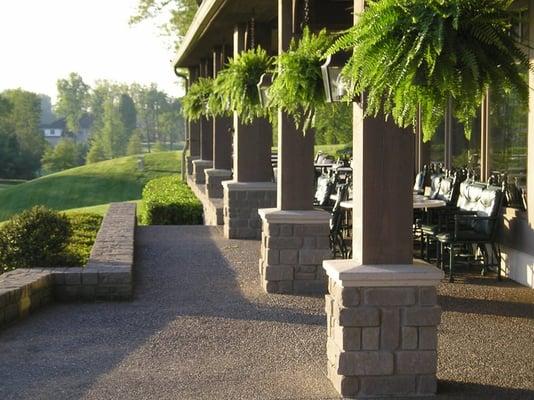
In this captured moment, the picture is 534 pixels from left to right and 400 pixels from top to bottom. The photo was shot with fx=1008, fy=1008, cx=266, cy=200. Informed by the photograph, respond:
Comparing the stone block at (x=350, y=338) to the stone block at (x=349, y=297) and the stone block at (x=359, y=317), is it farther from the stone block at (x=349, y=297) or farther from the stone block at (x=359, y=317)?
the stone block at (x=349, y=297)

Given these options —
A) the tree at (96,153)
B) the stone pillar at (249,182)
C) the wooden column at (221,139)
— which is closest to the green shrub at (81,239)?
the stone pillar at (249,182)

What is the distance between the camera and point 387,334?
621cm

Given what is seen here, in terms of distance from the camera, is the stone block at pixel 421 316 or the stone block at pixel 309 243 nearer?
the stone block at pixel 421 316

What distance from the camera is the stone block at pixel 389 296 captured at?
6.16m

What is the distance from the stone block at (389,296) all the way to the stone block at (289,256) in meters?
3.87

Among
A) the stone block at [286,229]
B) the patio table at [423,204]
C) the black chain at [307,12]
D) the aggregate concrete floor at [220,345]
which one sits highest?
the black chain at [307,12]

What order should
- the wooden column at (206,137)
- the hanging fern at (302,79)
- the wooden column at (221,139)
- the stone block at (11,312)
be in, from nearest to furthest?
the hanging fern at (302,79) < the stone block at (11,312) < the wooden column at (221,139) < the wooden column at (206,137)

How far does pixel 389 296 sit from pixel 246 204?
8.39 meters

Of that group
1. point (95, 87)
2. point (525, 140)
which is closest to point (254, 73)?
point (525, 140)

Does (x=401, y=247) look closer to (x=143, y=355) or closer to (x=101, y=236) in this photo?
(x=143, y=355)

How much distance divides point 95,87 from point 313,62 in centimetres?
12800

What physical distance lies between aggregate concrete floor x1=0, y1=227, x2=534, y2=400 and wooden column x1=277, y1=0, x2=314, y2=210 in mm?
996

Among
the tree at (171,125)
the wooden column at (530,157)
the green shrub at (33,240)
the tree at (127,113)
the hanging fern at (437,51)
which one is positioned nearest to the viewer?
the hanging fern at (437,51)

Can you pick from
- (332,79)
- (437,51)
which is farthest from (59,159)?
(437,51)
